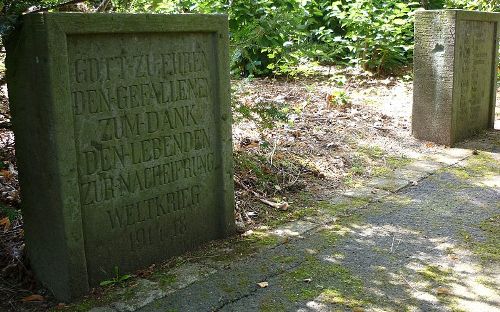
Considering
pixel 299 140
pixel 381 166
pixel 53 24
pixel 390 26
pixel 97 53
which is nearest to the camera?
pixel 53 24

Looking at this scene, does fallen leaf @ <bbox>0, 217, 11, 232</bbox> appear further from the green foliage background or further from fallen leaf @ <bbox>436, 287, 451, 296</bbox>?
fallen leaf @ <bbox>436, 287, 451, 296</bbox>

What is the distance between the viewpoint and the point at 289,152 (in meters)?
5.36

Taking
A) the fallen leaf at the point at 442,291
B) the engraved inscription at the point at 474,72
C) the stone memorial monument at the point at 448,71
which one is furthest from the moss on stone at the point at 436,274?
the engraved inscription at the point at 474,72

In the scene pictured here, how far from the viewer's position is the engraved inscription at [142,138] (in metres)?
A: 2.83

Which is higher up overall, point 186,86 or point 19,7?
point 19,7

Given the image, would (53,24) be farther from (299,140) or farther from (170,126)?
(299,140)

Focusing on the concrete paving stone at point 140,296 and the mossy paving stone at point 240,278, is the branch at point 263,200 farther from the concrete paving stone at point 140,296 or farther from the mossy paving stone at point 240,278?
the concrete paving stone at point 140,296

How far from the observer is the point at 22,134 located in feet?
9.45

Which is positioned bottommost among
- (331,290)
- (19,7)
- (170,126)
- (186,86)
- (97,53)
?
(331,290)

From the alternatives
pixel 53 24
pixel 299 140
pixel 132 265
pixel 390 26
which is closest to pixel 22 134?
pixel 53 24

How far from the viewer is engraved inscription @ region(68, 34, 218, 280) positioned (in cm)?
283

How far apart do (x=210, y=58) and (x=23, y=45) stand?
3.70 ft

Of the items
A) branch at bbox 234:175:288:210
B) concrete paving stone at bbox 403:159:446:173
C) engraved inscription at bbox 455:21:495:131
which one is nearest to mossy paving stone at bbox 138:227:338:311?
branch at bbox 234:175:288:210

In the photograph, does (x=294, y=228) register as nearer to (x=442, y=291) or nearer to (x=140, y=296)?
(x=442, y=291)
